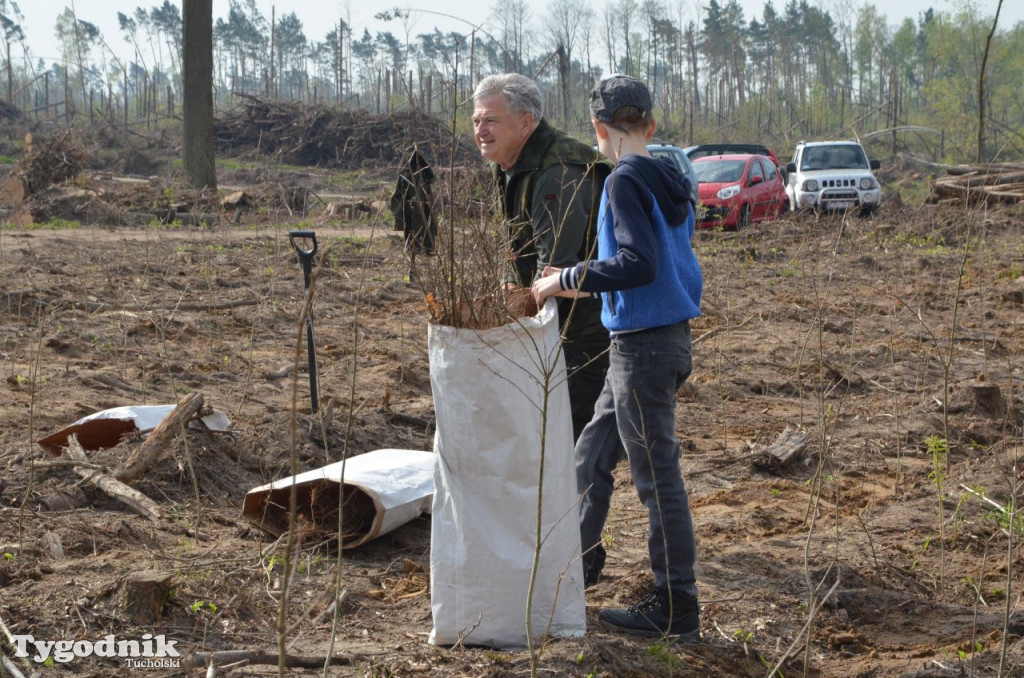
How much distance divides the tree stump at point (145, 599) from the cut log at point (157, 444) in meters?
1.23

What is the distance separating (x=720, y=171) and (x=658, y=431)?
573 inches

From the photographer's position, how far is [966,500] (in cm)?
414

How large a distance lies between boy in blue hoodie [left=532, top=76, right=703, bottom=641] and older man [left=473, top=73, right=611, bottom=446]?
210mm

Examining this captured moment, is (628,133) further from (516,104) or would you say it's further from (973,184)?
(973,184)

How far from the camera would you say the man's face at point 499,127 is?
3.02m

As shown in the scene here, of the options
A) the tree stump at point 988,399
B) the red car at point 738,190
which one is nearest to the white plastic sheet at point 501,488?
the tree stump at point 988,399

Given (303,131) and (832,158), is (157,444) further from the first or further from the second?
(303,131)

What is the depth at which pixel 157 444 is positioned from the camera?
4074 mm

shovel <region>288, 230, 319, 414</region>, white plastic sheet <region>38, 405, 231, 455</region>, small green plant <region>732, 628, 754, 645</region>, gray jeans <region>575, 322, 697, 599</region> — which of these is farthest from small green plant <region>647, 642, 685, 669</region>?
white plastic sheet <region>38, 405, 231, 455</region>

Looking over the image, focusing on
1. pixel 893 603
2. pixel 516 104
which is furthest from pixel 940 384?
pixel 516 104

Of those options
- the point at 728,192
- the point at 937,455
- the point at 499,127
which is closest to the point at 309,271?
the point at 499,127

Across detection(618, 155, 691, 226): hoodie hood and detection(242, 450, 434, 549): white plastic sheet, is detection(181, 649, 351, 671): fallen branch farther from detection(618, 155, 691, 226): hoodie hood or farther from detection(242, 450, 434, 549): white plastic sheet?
detection(618, 155, 691, 226): hoodie hood

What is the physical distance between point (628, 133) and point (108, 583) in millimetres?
1880

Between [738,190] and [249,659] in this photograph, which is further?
[738,190]
